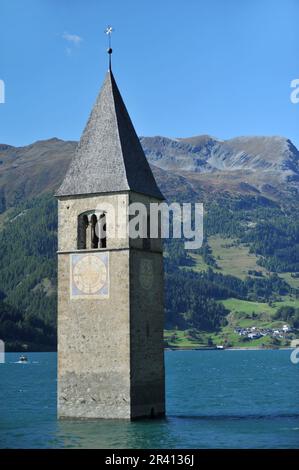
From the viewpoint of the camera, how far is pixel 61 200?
5775cm

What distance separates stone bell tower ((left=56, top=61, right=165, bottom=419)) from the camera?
54.3m

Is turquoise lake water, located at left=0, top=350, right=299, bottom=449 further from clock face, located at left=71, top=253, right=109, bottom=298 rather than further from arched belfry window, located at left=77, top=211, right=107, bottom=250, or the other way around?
arched belfry window, located at left=77, top=211, right=107, bottom=250

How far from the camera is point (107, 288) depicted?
180 ft

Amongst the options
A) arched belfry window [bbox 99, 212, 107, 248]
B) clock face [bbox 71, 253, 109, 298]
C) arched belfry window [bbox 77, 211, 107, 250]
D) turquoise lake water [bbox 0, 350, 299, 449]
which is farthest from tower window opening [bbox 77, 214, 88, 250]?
turquoise lake water [bbox 0, 350, 299, 449]

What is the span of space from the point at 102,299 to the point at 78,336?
98.3 inches

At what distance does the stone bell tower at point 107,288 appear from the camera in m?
54.3

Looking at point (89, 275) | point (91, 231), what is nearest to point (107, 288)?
point (89, 275)

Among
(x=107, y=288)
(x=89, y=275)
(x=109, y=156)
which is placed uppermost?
(x=109, y=156)

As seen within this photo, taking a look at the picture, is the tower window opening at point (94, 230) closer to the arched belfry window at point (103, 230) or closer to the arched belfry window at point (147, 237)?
the arched belfry window at point (103, 230)

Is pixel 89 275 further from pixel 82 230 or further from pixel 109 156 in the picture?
pixel 109 156

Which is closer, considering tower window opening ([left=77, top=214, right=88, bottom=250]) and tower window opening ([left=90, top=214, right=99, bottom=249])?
tower window opening ([left=90, top=214, right=99, bottom=249])

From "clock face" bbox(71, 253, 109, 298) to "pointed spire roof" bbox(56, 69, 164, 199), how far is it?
A: 147 inches

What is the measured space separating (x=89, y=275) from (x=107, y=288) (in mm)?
1438

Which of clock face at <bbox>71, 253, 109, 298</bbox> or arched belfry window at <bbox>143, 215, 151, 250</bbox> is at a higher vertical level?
arched belfry window at <bbox>143, 215, 151, 250</bbox>
